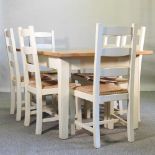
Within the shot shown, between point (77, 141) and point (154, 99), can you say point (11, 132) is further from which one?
point (154, 99)

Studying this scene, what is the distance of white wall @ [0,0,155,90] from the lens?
16.5 feet

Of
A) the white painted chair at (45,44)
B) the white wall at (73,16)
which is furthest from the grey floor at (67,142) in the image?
the white wall at (73,16)

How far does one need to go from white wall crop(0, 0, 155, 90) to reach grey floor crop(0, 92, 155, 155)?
7.43ft

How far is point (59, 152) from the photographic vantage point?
233 cm

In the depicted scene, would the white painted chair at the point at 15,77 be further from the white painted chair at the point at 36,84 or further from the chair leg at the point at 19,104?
the white painted chair at the point at 36,84

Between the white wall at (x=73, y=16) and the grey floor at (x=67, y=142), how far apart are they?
7.43 ft

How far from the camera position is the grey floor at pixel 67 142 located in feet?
7.70

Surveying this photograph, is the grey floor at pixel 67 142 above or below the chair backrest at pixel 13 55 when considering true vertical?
below

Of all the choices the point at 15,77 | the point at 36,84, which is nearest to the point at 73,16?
the point at 15,77

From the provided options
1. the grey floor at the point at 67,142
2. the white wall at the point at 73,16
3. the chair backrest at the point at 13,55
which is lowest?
the grey floor at the point at 67,142

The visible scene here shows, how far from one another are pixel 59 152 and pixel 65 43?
120 inches

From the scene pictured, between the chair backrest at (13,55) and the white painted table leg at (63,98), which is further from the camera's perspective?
the chair backrest at (13,55)

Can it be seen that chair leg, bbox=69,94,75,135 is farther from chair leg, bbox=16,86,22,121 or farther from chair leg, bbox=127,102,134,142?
chair leg, bbox=16,86,22,121

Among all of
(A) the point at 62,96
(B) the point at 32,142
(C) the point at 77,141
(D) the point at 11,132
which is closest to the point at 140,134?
(C) the point at 77,141
